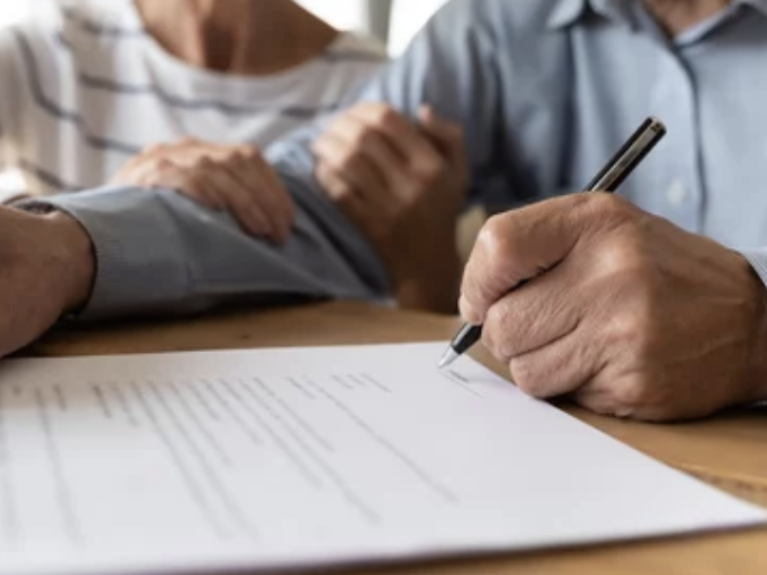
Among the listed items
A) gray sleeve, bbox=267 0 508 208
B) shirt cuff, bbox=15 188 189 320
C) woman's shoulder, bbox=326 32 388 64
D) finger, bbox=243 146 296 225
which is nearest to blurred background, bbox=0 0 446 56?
woman's shoulder, bbox=326 32 388 64

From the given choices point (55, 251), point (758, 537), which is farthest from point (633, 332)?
point (55, 251)

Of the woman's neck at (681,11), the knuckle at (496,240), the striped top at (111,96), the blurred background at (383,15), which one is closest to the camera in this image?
the knuckle at (496,240)

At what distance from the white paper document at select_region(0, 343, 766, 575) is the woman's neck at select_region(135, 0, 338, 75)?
841 mm

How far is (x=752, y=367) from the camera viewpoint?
1.87 ft

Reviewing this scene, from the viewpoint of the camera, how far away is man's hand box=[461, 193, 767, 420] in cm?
54

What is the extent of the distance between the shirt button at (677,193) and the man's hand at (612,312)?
0.43 metres

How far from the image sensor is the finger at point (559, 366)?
1.82ft

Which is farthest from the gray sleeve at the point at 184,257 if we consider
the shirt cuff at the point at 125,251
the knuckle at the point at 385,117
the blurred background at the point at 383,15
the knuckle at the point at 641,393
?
the blurred background at the point at 383,15

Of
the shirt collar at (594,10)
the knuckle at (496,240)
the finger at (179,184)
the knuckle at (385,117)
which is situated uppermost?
the shirt collar at (594,10)

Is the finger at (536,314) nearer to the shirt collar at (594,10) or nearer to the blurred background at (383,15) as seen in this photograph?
the shirt collar at (594,10)

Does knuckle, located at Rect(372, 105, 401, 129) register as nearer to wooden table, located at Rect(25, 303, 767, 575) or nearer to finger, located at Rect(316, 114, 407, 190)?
finger, located at Rect(316, 114, 407, 190)

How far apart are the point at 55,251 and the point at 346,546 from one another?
0.40 metres

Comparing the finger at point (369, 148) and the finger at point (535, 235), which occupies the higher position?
the finger at point (535, 235)

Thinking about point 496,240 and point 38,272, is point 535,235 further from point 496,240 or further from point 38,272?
point 38,272
